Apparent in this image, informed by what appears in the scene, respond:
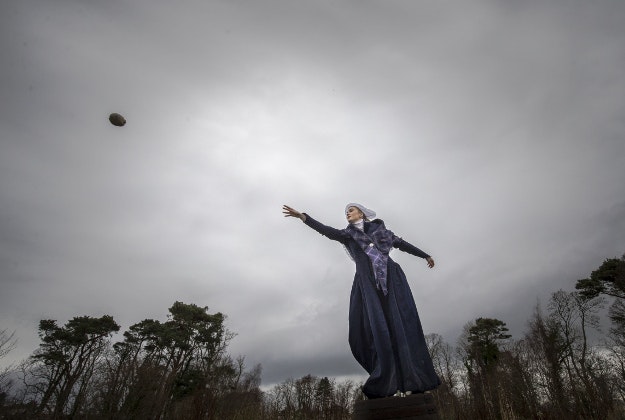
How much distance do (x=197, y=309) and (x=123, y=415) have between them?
14.7m

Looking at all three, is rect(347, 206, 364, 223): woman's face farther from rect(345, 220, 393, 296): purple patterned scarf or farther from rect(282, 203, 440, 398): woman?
rect(345, 220, 393, 296): purple patterned scarf

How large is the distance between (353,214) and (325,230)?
1.86ft

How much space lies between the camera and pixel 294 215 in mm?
4000

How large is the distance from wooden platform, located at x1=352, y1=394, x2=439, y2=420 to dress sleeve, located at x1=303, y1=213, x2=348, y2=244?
1.90 meters

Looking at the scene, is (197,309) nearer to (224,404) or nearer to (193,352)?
(193,352)

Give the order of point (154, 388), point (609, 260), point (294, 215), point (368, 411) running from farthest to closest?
point (609, 260) < point (154, 388) < point (294, 215) < point (368, 411)

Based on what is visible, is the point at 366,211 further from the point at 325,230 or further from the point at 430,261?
the point at 430,261

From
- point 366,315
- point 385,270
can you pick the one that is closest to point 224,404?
point 366,315

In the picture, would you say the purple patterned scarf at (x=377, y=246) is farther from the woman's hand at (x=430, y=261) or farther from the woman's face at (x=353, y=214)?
the woman's hand at (x=430, y=261)

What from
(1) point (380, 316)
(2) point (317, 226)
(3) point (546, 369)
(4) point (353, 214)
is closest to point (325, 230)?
(2) point (317, 226)

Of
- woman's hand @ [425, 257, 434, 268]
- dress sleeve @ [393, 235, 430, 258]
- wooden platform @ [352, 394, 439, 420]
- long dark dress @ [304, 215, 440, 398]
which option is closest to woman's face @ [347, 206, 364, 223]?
long dark dress @ [304, 215, 440, 398]

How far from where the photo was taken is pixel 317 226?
402 cm

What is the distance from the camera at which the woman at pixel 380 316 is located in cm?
314

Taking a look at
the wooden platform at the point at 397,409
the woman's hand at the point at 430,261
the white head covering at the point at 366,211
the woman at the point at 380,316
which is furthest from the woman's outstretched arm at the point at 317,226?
the wooden platform at the point at 397,409
